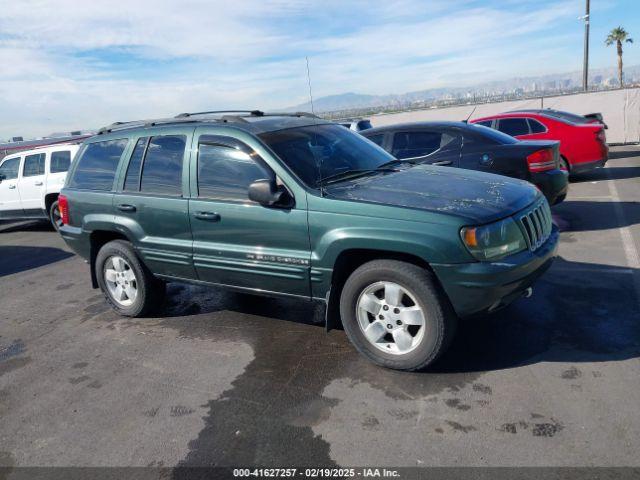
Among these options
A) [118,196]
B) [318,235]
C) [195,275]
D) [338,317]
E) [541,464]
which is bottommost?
[541,464]

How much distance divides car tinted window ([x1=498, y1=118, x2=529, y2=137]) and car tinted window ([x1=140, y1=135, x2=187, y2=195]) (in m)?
8.51

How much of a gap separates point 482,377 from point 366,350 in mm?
811

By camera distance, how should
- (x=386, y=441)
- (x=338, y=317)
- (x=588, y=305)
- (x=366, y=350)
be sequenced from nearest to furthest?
(x=386, y=441) < (x=366, y=350) < (x=338, y=317) < (x=588, y=305)

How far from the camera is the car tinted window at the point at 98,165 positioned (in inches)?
202

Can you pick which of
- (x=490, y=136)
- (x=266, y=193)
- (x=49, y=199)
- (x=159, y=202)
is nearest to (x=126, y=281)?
(x=159, y=202)

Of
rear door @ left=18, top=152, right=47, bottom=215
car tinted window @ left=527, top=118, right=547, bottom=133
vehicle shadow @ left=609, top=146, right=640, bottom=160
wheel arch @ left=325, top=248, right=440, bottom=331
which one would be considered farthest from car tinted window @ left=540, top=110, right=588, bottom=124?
rear door @ left=18, top=152, right=47, bottom=215

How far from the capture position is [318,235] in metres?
3.83

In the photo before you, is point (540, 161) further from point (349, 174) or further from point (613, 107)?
point (613, 107)

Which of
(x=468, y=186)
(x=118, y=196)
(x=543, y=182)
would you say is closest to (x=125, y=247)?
(x=118, y=196)

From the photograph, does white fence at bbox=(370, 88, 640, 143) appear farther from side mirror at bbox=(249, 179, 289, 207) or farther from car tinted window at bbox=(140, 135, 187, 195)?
side mirror at bbox=(249, 179, 289, 207)

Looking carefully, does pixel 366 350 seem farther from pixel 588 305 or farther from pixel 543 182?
pixel 543 182

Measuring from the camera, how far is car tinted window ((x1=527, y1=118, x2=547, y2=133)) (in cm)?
1100

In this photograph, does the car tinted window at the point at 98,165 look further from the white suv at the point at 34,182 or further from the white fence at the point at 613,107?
the white fence at the point at 613,107

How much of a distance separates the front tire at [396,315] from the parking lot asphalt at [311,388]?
168mm
